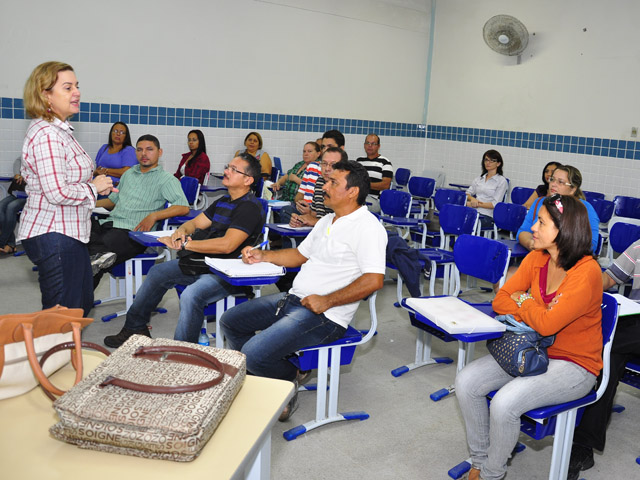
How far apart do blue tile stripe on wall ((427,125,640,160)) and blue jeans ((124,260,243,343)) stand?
6.01m

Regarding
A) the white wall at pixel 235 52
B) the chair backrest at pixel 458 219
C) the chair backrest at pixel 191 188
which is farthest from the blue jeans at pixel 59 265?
the white wall at pixel 235 52

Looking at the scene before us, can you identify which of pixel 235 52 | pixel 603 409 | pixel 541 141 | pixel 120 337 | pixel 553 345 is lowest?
pixel 120 337

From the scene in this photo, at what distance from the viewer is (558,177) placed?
13.8ft

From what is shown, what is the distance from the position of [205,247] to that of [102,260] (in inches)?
39.6

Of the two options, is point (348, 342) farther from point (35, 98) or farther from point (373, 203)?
point (373, 203)

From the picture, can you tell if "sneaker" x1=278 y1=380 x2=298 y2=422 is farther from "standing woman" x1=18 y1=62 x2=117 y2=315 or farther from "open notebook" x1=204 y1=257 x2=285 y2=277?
"standing woman" x1=18 y1=62 x2=117 y2=315

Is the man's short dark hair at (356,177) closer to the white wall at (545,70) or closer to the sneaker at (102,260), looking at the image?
the sneaker at (102,260)

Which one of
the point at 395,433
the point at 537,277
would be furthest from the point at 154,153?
the point at 537,277

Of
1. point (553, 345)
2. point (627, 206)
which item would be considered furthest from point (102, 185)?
point (627, 206)

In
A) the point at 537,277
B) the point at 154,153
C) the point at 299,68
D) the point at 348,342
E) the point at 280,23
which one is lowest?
the point at 348,342

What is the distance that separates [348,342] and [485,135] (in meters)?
7.01

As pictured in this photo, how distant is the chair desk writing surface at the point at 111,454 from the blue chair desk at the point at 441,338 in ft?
3.75

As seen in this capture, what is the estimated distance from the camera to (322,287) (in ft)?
9.62

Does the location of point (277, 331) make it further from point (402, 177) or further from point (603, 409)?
point (402, 177)
